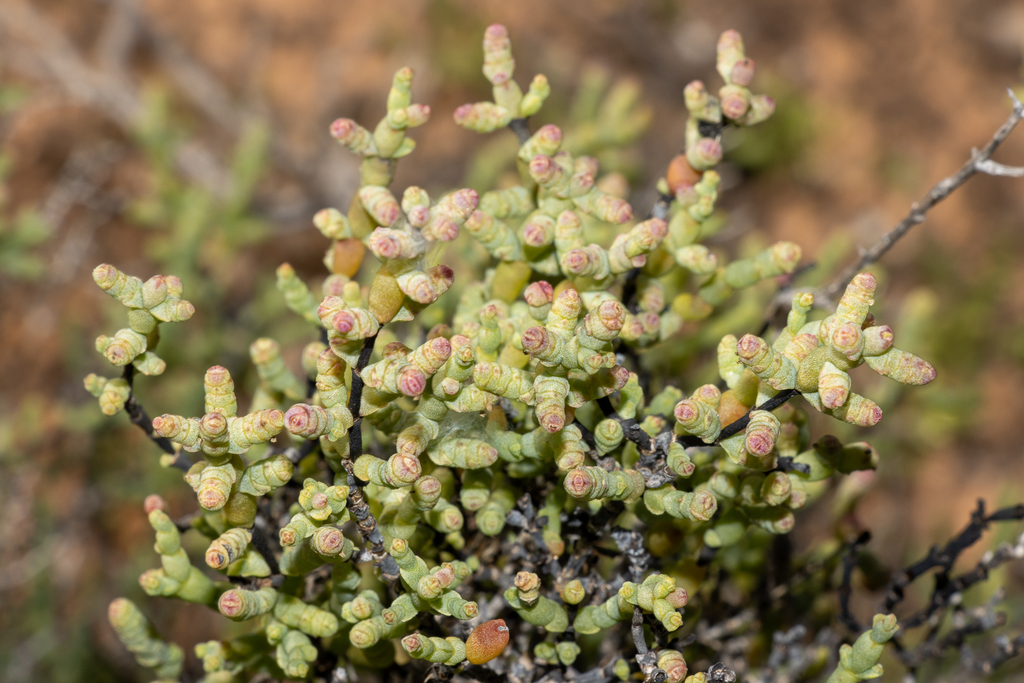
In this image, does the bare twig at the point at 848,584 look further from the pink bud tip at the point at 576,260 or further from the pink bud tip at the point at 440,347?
the pink bud tip at the point at 440,347

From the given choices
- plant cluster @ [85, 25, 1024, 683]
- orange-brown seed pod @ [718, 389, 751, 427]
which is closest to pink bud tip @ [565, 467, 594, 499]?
plant cluster @ [85, 25, 1024, 683]

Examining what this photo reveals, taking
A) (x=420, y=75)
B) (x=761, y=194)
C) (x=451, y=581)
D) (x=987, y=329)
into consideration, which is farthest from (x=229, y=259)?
(x=987, y=329)

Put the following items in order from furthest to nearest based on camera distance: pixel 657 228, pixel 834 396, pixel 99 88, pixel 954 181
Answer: pixel 99 88, pixel 954 181, pixel 657 228, pixel 834 396

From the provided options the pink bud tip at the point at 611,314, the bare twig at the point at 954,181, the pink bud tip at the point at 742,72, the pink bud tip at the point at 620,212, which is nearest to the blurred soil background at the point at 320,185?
the bare twig at the point at 954,181

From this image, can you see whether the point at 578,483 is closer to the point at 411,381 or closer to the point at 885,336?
the point at 411,381

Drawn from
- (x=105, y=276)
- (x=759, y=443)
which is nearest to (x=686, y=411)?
(x=759, y=443)

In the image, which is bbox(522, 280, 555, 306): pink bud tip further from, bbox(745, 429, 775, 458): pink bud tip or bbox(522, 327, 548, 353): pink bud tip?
bbox(745, 429, 775, 458): pink bud tip

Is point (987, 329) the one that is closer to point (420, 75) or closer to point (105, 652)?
point (420, 75)

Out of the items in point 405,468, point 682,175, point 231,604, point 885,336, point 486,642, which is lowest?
point 231,604
